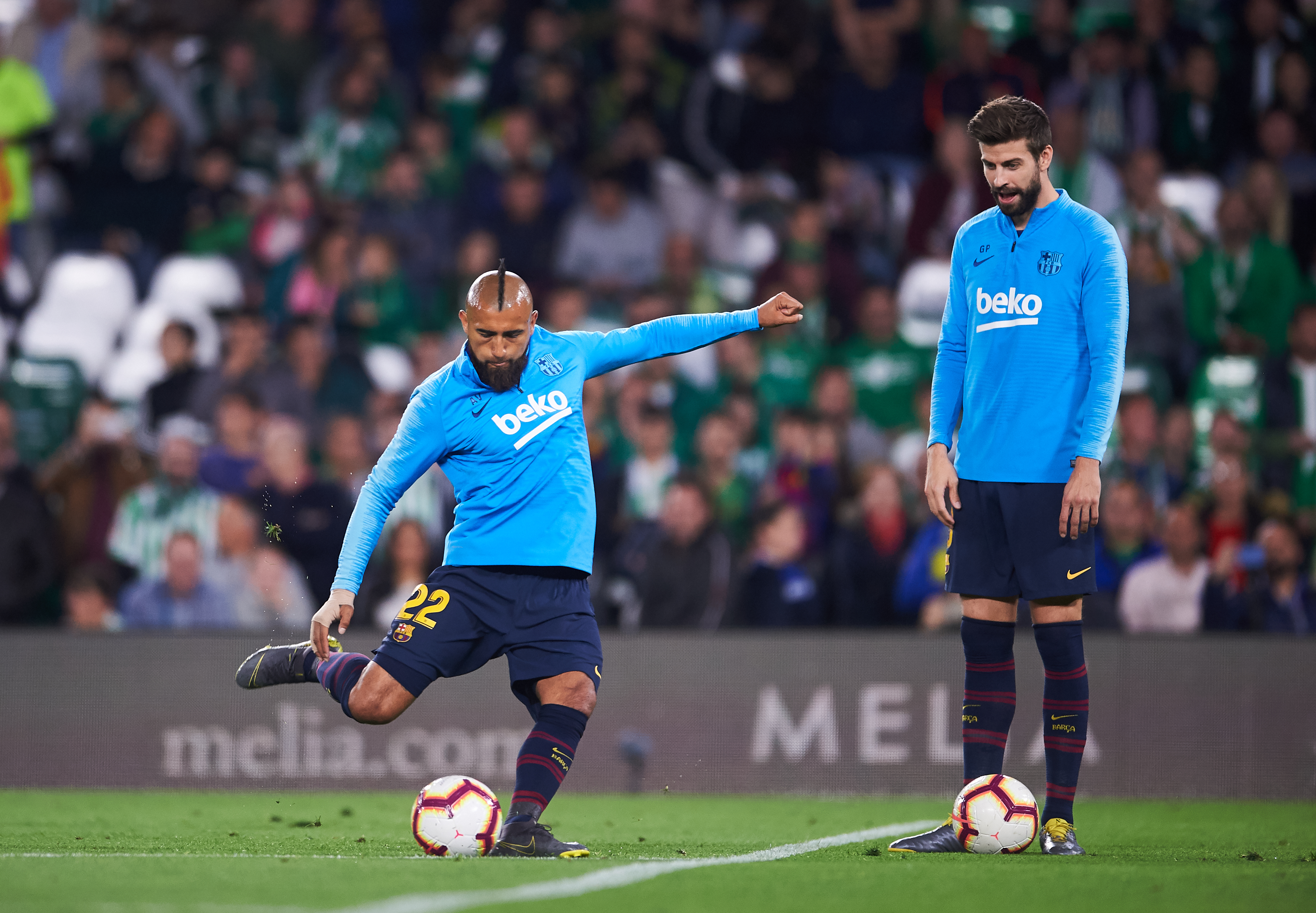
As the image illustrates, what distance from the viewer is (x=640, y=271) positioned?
12172mm

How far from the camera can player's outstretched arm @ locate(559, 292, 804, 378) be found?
5.84 meters

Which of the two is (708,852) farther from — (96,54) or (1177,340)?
(96,54)

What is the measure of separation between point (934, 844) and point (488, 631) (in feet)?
5.31

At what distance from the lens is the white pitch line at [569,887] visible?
404 cm

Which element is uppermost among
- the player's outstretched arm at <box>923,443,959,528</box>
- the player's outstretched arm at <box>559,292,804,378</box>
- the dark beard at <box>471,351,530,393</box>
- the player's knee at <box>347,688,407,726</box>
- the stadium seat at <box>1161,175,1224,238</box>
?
the stadium seat at <box>1161,175,1224,238</box>

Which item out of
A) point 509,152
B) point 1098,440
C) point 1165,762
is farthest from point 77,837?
point 509,152

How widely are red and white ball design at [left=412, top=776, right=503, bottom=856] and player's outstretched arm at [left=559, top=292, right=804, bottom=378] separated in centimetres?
147

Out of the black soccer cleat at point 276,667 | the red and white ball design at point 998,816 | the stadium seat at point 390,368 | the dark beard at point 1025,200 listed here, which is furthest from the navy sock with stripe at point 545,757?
the stadium seat at point 390,368

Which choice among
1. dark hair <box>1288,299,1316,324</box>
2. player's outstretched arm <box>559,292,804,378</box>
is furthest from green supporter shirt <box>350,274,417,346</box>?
player's outstretched arm <box>559,292,804,378</box>

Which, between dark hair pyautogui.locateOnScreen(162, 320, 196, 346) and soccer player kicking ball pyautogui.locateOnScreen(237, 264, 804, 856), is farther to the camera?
dark hair pyautogui.locateOnScreen(162, 320, 196, 346)

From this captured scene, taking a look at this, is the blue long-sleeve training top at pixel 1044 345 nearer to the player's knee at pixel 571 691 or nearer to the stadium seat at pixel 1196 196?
the player's knee at pixel 571 691

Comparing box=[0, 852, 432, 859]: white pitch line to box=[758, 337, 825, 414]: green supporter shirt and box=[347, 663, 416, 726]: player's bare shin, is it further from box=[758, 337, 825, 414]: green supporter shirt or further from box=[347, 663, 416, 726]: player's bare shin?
box=[758, 337, 825, 414]: green supporter shirt

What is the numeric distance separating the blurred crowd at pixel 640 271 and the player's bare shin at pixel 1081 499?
13.3 feet

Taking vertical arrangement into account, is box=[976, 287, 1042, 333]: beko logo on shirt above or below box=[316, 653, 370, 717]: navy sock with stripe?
above
